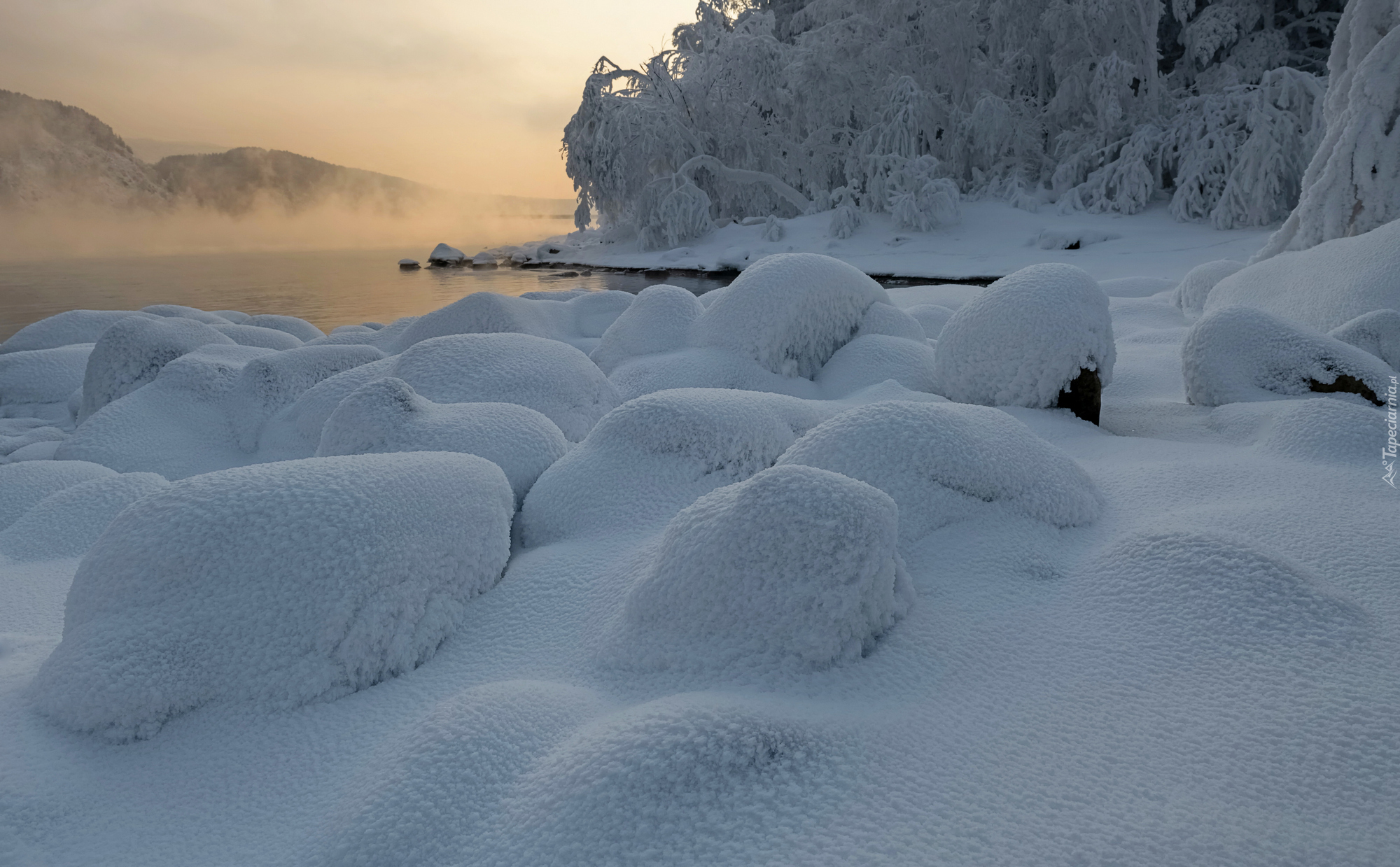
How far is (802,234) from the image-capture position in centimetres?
1436

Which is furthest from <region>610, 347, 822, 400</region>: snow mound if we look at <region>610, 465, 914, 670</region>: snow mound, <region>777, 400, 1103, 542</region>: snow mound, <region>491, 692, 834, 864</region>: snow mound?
<region>491, 692, 834, 864</region>: snow mound

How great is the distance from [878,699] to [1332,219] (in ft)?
15.3

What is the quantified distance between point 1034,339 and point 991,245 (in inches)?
430

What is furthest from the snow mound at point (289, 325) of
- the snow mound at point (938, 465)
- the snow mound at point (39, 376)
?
the snow mound at point (938, 465)

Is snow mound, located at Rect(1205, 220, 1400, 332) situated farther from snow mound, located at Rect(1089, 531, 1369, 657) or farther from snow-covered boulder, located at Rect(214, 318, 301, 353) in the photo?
snow-covered boulder, located at Rect(214, 318, 301, 353)

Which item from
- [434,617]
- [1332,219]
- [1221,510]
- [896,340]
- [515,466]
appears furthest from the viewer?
[1332,219]

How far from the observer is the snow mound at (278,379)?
333cm

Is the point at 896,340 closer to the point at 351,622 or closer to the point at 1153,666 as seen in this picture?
the point at 1153,666

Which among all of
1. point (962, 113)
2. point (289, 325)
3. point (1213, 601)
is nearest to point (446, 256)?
point (962, 113)

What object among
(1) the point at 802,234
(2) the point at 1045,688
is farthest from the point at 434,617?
(1) the point at 802,234

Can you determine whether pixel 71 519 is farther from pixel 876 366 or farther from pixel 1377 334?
pixel 1377 334

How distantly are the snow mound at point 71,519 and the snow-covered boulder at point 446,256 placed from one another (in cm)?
→ 1831

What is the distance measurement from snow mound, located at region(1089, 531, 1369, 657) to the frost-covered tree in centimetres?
1226

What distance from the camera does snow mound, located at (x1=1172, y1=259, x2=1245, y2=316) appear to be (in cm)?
440
